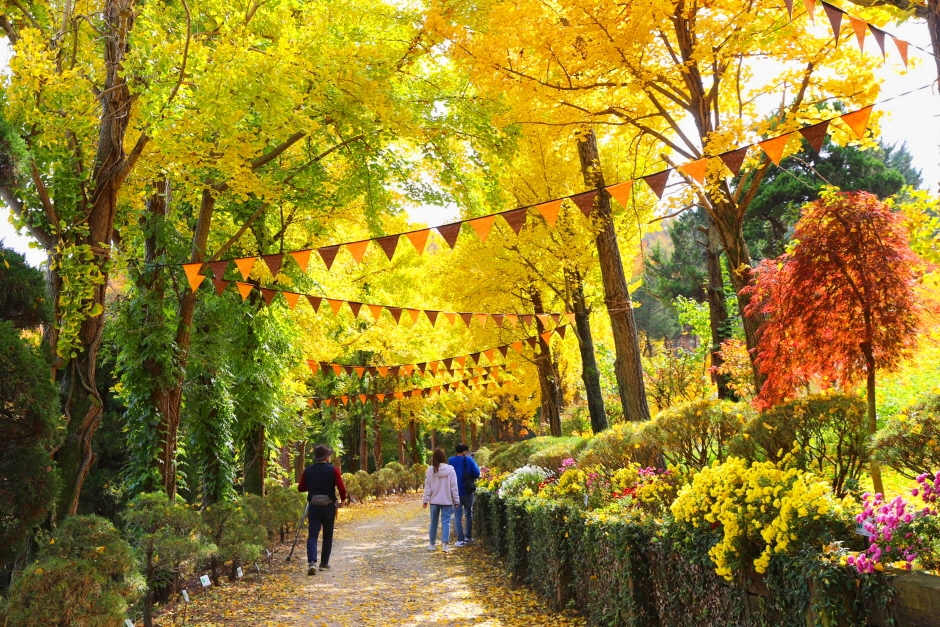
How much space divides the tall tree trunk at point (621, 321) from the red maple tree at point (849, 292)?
425cm

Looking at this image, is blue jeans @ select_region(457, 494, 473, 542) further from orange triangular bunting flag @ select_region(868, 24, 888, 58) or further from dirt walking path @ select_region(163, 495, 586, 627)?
orange triangular bunting flag @ select_region(868, 24, 888, 58)

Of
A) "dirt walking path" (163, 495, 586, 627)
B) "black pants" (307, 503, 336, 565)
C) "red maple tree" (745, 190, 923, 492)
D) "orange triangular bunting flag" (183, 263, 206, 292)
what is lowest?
"dirt walking path" (163, 495, 586, 627)

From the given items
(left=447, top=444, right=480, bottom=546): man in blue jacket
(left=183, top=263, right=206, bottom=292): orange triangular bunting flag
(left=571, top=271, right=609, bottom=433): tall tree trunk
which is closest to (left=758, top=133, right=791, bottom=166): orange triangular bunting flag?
(left=183, top=263, right=206, bottom=292): orange triangular bunting flag

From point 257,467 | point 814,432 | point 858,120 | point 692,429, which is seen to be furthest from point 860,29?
point 257,467

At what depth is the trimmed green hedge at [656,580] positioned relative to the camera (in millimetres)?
2697

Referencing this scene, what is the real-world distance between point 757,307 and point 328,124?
576cm

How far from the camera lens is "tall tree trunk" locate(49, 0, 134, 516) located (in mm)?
6016

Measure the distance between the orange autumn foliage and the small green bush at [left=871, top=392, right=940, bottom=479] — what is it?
77.7 inches

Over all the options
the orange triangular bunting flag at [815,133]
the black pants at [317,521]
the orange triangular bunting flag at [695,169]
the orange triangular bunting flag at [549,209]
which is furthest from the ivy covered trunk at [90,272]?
the orange triangular bunting flag at [815,133]

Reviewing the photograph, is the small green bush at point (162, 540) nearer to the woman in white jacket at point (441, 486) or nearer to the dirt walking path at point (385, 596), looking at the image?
the dirt walking path at point (385, 596)

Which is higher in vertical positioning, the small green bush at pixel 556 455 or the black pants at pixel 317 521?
the small green bush at pixel 556 455

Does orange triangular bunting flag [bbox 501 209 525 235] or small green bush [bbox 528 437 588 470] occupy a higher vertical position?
orange triangular bunting flag [bbox 501 209 525 235]

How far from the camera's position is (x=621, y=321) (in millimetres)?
10719

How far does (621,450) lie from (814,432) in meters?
2.34
